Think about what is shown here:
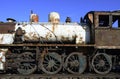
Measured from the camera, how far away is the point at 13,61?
14055 mm

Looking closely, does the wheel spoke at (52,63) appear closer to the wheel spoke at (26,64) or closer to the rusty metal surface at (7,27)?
the wheel spoke at (26,64)

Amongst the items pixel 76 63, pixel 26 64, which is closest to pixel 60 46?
pixel 76 63

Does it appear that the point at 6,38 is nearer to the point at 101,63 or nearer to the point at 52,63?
the point at 52,63

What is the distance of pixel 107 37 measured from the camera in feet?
46.6

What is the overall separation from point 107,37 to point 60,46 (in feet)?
8.08

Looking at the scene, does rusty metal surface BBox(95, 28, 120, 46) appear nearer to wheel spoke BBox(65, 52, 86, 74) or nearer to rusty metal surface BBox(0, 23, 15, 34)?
wheel spoke BBox(65, 52, 86, 74)

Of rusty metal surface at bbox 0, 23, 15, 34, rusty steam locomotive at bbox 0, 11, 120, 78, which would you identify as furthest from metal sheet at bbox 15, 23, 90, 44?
rusty metal surface at bbox 0, 23, 15, 34

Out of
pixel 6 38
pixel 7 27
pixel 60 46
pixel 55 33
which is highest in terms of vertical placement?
pixel 7 27

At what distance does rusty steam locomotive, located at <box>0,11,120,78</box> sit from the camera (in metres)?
14.1

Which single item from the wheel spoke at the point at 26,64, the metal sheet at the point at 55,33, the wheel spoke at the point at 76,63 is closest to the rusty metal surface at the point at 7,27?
the metal sheet at the point at 55,33

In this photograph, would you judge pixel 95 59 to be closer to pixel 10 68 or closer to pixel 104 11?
pixel 104 11

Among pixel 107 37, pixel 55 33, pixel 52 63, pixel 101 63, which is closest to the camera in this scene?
pixel 52 63

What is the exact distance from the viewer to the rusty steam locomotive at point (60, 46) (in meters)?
14.1

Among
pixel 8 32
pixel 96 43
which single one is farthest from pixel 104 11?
pixel 8 32
